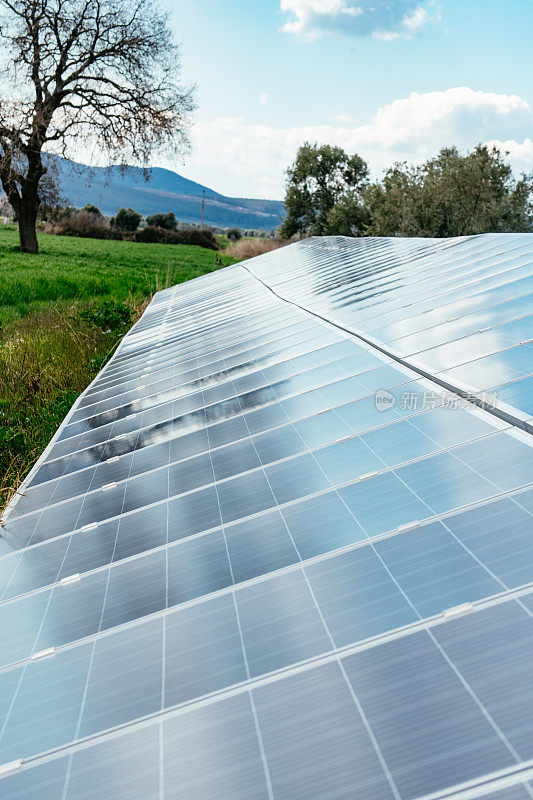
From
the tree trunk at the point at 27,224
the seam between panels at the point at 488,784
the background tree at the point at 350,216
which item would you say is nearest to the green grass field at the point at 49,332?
the tree trunk at the point at 27,224

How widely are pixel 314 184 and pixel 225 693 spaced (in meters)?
67.5

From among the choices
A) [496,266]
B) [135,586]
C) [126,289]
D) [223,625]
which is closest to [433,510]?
[223,625]

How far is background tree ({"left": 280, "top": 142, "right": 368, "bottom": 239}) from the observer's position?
210 ft

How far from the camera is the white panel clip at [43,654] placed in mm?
3788

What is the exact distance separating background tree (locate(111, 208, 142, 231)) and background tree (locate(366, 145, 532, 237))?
47.3 meters

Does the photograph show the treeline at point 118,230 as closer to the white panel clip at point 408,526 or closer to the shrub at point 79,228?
the shrub at point 79,228

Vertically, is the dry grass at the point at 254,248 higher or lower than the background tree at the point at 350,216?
lower

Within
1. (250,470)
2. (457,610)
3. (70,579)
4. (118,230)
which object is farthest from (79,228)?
(457,610)

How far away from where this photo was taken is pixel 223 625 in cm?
350

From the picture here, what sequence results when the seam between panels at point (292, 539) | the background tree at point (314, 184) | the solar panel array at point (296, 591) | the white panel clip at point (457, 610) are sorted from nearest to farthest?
the solar panel array at point (296, 591) < the white panel clip at point (457, 610) < the seam between panels at point (292, 539) < the background tree at point (314, 184)

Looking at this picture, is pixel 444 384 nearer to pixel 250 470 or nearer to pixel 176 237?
pixel 250 470

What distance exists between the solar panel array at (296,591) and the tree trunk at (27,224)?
3717 cm

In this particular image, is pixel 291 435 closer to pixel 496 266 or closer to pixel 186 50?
pixel 496 266

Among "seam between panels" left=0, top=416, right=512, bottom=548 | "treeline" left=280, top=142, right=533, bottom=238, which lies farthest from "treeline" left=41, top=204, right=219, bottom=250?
"seam between panels" left=0, top=416, right=512, bottom=548
